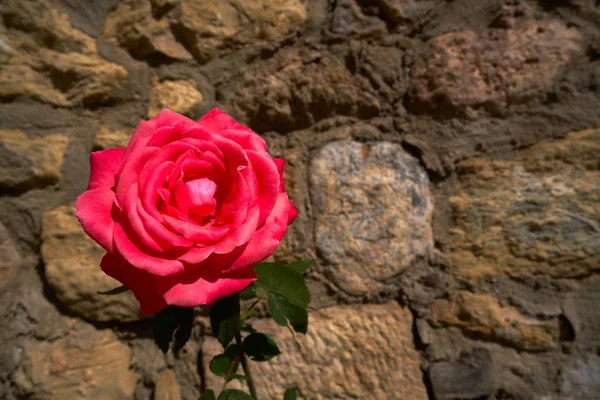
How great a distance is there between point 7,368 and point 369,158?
0.79 m

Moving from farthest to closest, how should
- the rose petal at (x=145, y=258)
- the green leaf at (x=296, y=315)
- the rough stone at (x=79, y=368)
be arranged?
the rough stone at (x=79, y=368) < the green leaf at (x=296, y=315) < the rose petal at (x=145, y=258)

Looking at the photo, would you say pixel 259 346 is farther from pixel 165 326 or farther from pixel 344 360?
pixel 344 360

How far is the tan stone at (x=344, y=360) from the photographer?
773 millimetres

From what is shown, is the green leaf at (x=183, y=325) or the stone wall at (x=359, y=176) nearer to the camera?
the green leaf at (x=183, y=325)

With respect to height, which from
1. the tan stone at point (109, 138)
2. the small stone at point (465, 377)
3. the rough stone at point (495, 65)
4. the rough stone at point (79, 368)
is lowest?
the rough stone at point (79, 368)

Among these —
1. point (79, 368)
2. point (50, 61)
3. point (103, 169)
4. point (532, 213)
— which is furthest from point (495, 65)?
point (79, 368)

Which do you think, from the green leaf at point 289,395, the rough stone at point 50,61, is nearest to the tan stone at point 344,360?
the green leaf at point 289,395

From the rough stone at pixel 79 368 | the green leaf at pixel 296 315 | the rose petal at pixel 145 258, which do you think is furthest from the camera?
the rough stone at pixel 79 368

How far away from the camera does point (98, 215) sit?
40cm

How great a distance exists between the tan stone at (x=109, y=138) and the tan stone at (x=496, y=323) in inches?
30.1

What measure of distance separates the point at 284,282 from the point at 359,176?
360mm

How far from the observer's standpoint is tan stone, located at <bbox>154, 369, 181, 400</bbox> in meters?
0.77

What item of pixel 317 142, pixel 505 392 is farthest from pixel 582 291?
pixel 317 142

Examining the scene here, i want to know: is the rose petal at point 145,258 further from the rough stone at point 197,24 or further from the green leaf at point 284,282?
the rough stone at point 197,24
